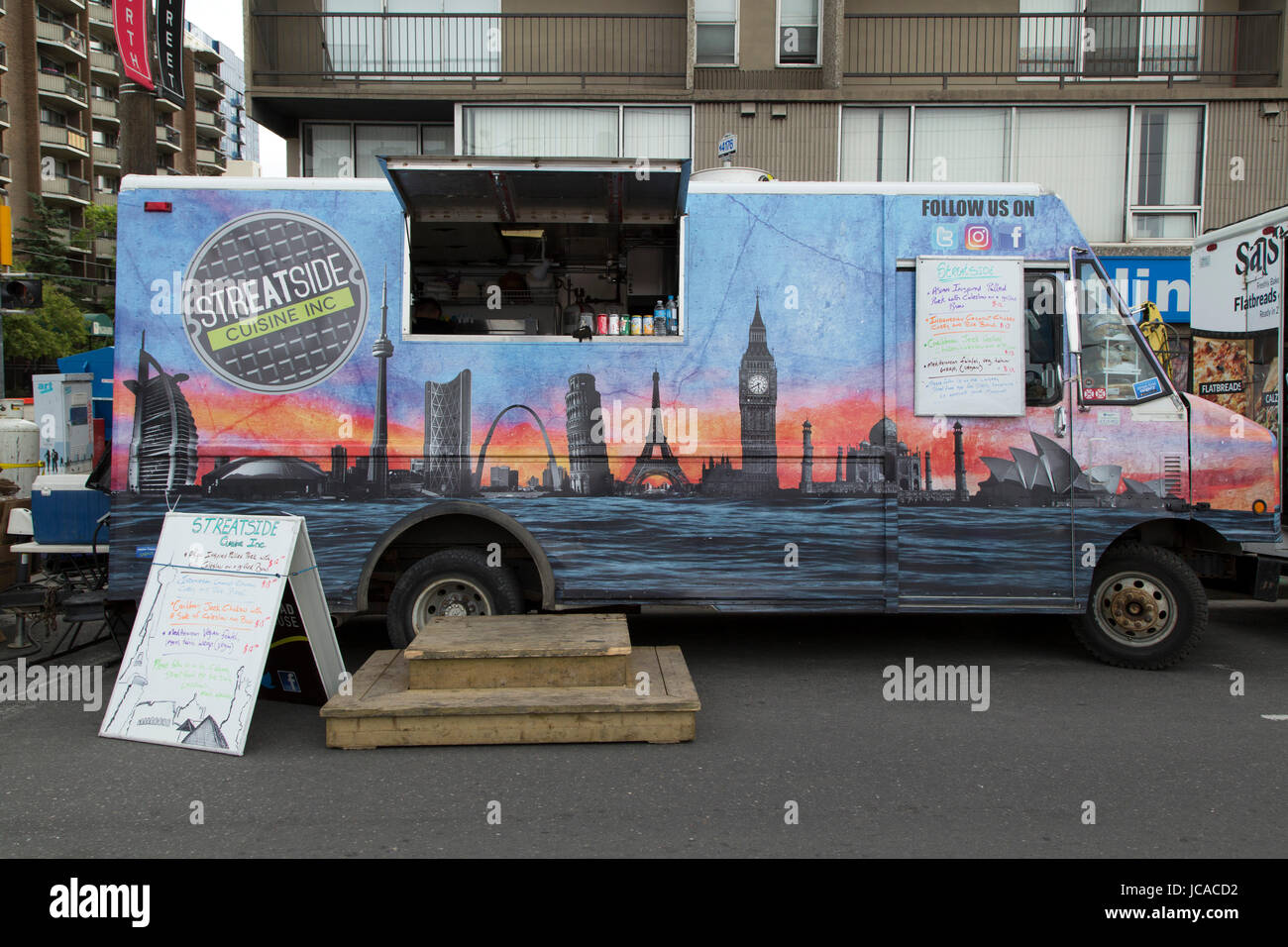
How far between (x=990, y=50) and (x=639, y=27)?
5507 mm

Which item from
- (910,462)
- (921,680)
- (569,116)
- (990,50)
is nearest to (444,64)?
(569,116)

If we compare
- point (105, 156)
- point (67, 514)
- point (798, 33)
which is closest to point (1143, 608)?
point (67, 514)

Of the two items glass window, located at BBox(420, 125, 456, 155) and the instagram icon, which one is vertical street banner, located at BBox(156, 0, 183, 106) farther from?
the instagram icon

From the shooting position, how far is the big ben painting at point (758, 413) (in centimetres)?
675

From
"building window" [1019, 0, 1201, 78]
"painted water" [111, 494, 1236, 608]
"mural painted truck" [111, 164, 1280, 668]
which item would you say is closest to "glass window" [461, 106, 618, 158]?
"building window" [1019, 0, 1201, 78]

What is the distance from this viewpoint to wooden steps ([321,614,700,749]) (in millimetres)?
5297

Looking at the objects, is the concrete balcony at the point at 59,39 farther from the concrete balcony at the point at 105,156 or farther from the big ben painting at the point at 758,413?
the big ben painting at the point at 758,413

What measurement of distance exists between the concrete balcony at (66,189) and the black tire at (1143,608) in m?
63.7

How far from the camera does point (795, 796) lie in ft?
15.3

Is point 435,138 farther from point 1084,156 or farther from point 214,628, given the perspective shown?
point 214,628

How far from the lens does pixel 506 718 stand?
5.33 meters

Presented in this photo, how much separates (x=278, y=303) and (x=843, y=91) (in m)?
10.9

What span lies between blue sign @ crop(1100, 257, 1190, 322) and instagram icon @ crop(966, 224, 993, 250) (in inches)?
337

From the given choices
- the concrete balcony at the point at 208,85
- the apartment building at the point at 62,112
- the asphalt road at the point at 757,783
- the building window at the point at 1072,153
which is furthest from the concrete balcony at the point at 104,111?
the asphalt road at the point at 757,783
